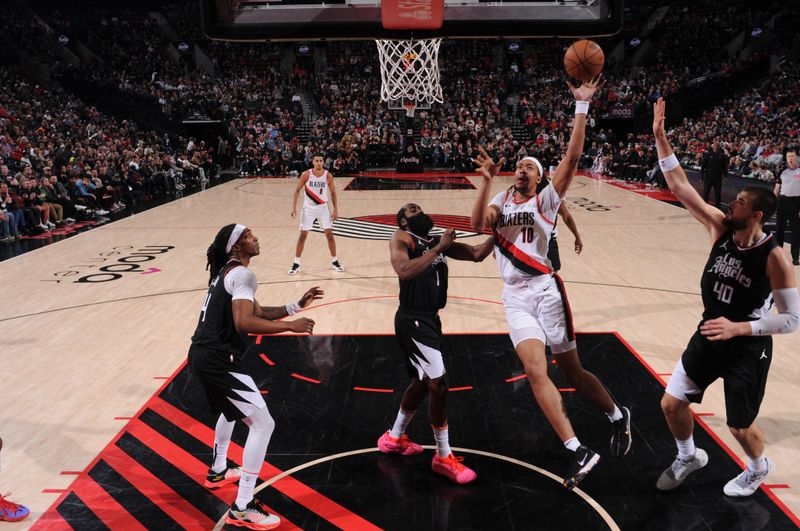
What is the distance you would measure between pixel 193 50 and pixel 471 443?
34.9 m

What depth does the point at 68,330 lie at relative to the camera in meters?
7.71

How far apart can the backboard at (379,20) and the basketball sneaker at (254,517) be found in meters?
6.10

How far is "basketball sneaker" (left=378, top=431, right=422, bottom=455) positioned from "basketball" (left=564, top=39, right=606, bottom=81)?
3.07 meters

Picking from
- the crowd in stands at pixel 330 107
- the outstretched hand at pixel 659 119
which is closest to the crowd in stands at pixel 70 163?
the crowd in stands at pixel 330 107

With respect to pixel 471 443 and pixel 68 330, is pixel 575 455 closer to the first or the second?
pixel 471 443

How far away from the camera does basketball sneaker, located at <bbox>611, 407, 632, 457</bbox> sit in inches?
184

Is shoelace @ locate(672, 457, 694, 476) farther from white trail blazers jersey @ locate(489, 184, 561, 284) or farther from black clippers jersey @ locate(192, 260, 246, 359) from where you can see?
black clippers jersey @ locate(192, 260, 246, 359)

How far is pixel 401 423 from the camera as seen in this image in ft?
15.4

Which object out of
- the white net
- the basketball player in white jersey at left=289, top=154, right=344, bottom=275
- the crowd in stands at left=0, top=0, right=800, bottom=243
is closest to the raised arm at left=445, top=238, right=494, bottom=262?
the basketball player in white jersey at left=289, top=154, right=344, bottom=275

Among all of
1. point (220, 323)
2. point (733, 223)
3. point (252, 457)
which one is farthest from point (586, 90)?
point (252, 457)

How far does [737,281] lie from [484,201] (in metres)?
1.58

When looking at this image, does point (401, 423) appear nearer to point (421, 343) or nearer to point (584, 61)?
point (421, 343)

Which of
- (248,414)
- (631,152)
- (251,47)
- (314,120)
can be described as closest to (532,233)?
(248,414)

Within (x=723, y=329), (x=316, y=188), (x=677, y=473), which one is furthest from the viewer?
(x=316, y=188)
